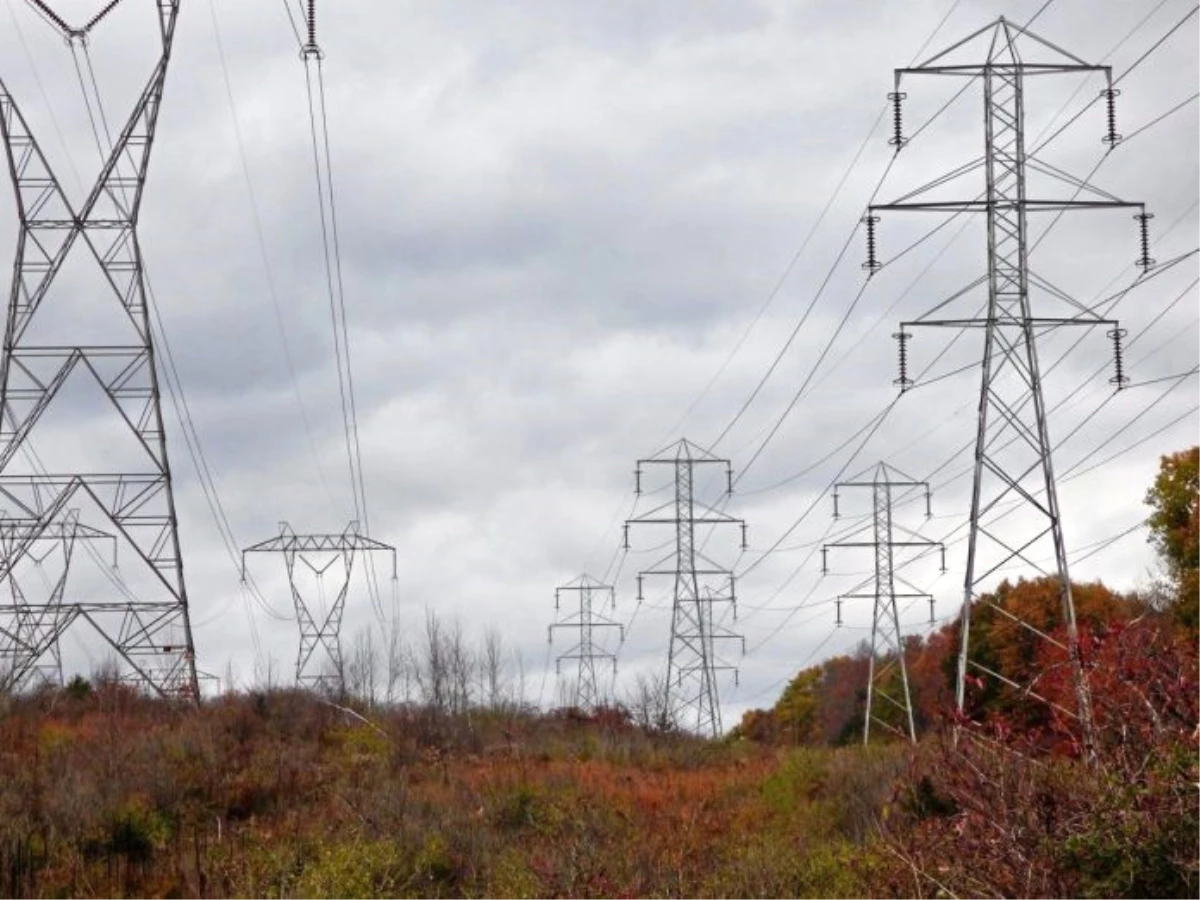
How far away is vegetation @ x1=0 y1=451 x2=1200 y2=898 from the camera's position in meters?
11.6

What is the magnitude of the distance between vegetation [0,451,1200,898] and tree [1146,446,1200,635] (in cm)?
1534

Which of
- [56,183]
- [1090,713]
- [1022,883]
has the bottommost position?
[1022,883]

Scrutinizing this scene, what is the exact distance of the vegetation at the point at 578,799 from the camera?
11.6 meters

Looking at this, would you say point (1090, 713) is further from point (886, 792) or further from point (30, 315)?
point (30, 315)

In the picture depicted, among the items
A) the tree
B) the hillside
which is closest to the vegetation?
the hillside

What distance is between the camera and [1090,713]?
12.4m

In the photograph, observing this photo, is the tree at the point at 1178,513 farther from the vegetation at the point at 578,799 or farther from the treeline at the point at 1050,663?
the vegetation at the point at 578,799

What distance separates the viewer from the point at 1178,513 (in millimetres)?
64312

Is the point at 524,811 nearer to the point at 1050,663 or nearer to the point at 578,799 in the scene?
the point at 578,799

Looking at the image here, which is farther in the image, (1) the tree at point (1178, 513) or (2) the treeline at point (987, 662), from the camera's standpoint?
(1) the tree at point (1178, 513)

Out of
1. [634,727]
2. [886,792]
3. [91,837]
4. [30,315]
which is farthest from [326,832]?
[634,727]

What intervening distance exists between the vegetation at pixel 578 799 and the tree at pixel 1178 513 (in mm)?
15338

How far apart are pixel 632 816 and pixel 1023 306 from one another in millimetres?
10544

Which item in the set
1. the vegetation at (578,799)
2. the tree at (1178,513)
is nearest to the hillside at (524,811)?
the vegetation at (578,799)
